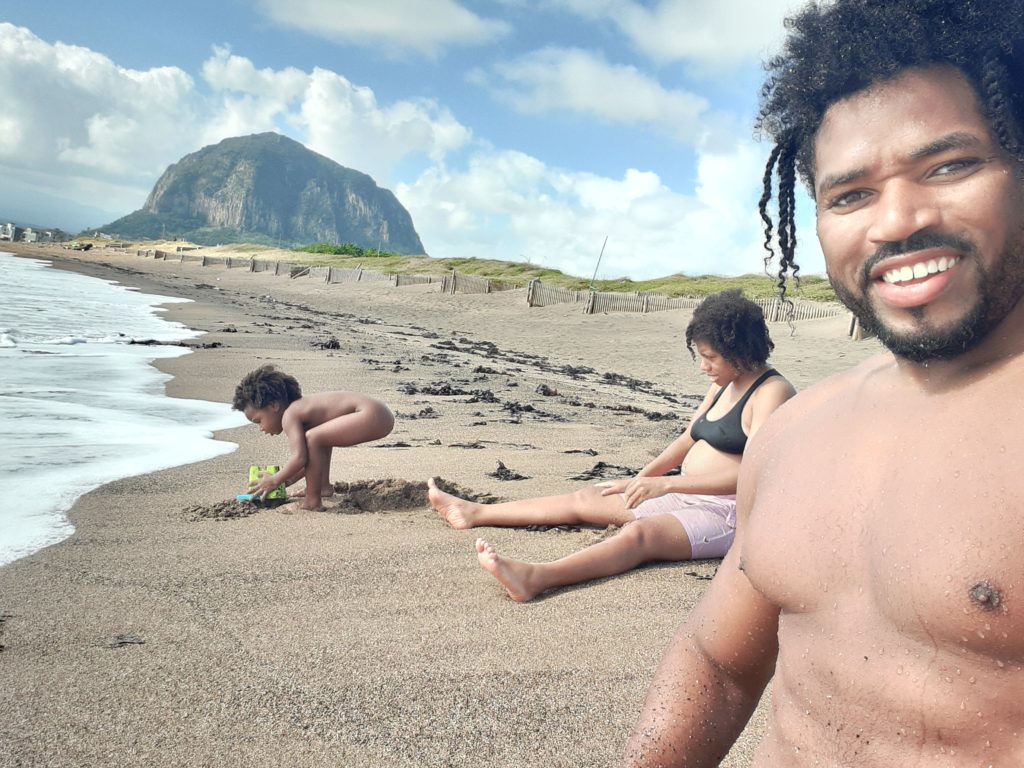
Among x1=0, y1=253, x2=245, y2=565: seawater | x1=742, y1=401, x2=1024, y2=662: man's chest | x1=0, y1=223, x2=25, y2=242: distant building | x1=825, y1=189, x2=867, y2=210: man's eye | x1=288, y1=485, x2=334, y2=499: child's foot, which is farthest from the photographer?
x1=0, y1=223, x2=25, y2=242: distant building

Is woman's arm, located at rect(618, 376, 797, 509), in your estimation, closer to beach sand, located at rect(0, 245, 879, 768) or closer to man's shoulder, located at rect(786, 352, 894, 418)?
beach sand, located at rect(0, 245, 879, 768)

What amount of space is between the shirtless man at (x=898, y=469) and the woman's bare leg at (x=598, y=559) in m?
1.73

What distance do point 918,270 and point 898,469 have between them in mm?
325

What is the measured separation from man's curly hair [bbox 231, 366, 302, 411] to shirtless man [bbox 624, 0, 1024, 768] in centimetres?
456

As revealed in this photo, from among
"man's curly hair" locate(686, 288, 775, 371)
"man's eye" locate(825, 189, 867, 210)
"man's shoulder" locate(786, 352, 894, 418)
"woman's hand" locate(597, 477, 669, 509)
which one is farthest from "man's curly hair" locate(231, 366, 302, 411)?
"man's eye" locate(825, 189, 867, 210)

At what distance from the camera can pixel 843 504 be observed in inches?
60.0

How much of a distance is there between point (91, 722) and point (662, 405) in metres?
9.52

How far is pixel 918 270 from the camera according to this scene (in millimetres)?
1386

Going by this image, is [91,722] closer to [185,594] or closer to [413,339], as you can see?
[185,594]

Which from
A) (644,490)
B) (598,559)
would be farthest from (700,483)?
(598,559)

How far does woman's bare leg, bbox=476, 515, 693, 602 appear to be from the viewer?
3.47 metres

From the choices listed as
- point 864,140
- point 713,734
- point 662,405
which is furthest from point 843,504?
point 662,405

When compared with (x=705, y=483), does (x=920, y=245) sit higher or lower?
higher

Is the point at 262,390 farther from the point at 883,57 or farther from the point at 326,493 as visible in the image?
the point at 883,57
